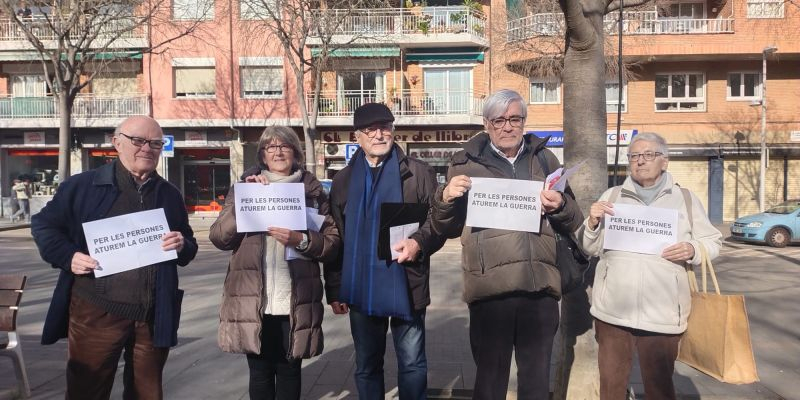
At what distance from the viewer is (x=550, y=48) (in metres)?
21.6

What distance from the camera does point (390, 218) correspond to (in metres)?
3.34

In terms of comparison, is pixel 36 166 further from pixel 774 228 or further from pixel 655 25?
pixel 774 228

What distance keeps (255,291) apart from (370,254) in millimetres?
744

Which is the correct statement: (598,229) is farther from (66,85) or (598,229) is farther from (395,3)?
(395,3)

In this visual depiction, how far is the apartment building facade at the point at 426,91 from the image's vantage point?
920 inches

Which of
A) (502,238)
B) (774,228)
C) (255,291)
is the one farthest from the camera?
(774,228)

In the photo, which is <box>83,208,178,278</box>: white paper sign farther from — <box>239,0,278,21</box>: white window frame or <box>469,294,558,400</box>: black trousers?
<box>239,0,278,21</box>: white window frame

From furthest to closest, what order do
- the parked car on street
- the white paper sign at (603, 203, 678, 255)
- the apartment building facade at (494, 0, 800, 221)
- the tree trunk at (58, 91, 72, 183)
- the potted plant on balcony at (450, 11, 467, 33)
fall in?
the potted plant on balcony at (450, 11, 467, 33), the apartment building facade at (494, 0, 800, 221), the tree trunk at (58, 91, 72, 183), the parked car on street, the white paper sign at (603, 203, 678, 255)

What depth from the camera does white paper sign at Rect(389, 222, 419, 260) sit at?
3.33m

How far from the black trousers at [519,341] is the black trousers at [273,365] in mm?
1227

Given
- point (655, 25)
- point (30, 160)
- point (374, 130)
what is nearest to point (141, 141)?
point (374, 130)

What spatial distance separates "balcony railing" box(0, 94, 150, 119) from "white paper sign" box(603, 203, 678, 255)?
26044 mm

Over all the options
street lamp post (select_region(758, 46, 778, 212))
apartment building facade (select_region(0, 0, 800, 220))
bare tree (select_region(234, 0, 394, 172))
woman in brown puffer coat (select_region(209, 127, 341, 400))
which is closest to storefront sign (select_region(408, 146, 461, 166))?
apartment building facade (select_region(0, 0, 800, 220))

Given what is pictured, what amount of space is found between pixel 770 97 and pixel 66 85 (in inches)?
1071
